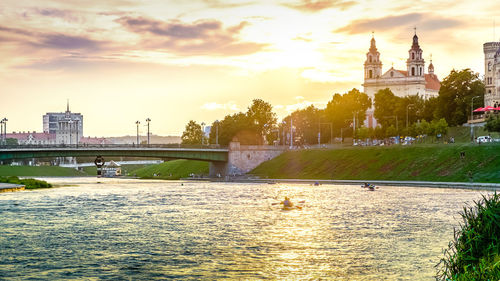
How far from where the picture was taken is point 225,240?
124 feet

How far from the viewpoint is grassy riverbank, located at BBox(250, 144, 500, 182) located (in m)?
95.2

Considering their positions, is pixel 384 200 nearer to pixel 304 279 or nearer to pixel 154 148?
pixel 304 279

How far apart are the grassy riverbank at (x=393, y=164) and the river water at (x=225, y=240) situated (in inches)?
1319

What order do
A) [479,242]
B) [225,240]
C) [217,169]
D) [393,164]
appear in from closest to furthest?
[479,242] → [225,240] → [393,164] → [217,169]

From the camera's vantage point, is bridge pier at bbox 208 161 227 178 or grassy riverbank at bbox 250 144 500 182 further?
bridge pier at bbox 208 161 227 178

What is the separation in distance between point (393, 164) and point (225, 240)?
81.4 meters

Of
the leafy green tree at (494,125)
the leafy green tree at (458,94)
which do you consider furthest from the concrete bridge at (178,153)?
the leafy green tree at (494,125)

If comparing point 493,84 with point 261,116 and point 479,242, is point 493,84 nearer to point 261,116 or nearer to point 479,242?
point 261,116

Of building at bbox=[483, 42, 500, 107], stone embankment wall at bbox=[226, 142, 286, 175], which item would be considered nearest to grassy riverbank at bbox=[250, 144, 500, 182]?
stone embankment wall at bbox=[226, 142, 286, 175]

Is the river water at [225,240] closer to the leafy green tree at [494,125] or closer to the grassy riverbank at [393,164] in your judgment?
the grassy riverbank at [393,164]

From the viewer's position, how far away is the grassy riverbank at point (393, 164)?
313 feet

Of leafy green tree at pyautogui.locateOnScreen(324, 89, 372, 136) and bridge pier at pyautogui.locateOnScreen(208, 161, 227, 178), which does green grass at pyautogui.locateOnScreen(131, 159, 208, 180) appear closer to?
bridge pier at pyautogui.locateOnScreen(208, 161, 227, 178)

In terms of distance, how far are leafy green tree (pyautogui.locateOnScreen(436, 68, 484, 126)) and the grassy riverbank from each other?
112 feet

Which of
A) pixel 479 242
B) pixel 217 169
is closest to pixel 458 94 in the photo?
pixel 217 169
